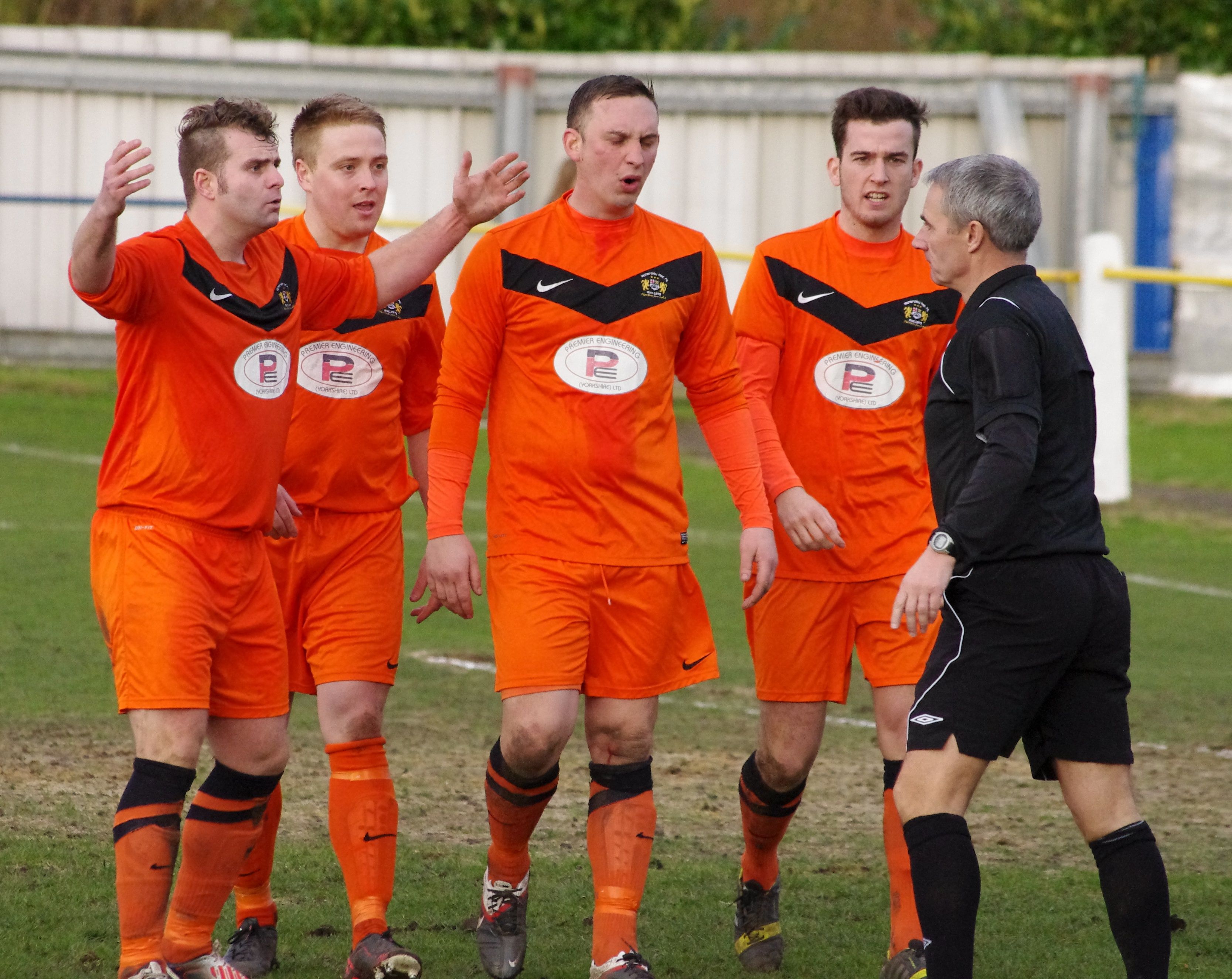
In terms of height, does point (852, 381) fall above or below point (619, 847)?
above

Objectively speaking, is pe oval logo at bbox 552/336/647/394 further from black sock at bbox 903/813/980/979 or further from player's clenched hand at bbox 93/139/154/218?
black sock at bbox 903/813/980/979

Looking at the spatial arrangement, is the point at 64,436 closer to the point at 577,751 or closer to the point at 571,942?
the point at 577,751

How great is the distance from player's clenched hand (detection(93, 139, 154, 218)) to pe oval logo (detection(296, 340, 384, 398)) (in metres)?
1.00

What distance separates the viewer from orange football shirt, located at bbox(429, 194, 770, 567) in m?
4.89

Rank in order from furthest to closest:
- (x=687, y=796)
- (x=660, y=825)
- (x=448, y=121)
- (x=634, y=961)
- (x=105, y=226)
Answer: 1. (x=448, y=121)
2. (x=687, y=796)
3. (x=660, y=825)
4. (x=634, y=961)
5. (x=105, y=226)

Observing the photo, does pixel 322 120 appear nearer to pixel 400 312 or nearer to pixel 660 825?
pixel 400 312

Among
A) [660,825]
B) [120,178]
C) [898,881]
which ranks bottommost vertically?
[660,825]

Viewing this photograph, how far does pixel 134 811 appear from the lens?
4398mm

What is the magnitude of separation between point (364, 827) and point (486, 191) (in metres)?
1.80

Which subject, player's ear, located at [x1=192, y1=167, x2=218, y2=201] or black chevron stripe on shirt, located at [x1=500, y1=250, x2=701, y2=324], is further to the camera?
black chevron stripe on shirt, located at [x1=500, y1=250, x2=701, y2=324]

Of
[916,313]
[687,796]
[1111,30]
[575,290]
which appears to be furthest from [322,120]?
[1111,30]

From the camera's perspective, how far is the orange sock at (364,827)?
486cm

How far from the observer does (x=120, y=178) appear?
13.7 ft

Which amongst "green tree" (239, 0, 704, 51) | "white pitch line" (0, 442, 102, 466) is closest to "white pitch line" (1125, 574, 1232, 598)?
"white pitch line" (0, 442, 102, 466)
